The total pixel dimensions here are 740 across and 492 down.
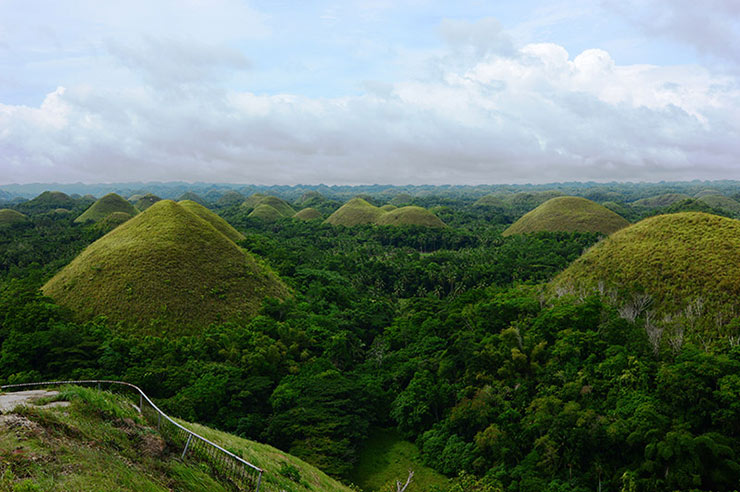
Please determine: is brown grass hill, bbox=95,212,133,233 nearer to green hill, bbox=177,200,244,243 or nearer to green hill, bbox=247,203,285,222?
green hill, bbox=177,200,244,243

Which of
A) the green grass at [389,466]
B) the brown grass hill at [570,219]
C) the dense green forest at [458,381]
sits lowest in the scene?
the green grass at [389,466]

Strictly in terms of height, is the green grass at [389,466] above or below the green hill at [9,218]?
below

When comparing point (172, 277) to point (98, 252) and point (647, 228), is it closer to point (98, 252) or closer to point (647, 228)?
point (98, 252)

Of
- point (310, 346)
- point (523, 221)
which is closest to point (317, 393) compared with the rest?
point (310, 346)

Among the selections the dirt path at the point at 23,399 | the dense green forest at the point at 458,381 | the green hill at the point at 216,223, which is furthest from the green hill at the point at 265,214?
the dirt path at the point at 23,399

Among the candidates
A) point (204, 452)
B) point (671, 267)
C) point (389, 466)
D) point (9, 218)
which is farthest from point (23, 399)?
point (9, 218)

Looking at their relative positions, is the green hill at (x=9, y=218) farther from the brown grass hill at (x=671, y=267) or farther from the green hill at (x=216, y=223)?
the brown grass hill at (x=671, y=267)
